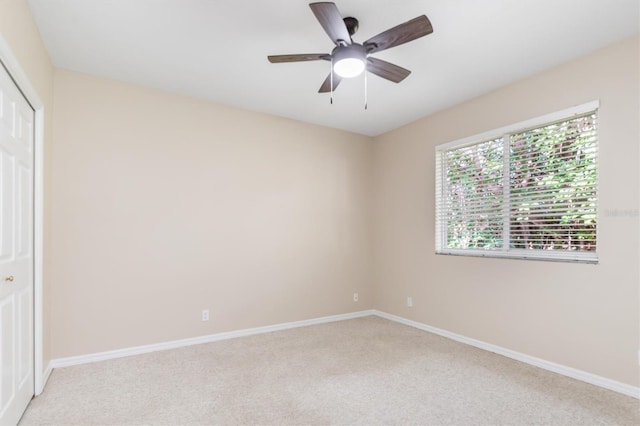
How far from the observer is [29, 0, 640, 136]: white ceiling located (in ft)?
7.05

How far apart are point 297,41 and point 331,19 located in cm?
73

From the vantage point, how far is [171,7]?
84.7 inches

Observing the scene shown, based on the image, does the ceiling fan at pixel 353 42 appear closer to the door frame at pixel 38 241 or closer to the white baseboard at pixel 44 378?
the door frame at pixel 38 241

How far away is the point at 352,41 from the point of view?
2096mm

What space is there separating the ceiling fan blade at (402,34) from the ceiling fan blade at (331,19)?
6.6 inches

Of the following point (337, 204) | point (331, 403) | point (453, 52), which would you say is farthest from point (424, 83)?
point (331, 403)

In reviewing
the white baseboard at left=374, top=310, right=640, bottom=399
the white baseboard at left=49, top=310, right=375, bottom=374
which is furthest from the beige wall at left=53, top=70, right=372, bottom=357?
the white baseboard at left=374, top=310, right=640, bottom=399

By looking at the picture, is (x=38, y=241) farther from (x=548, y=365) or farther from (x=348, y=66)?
(x=548, y=365)

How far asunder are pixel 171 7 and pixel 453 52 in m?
2.09

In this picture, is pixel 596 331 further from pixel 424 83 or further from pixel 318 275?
pixel 318 275

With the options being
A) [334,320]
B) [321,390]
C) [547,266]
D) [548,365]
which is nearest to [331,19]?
[321,390]

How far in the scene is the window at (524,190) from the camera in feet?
8.96

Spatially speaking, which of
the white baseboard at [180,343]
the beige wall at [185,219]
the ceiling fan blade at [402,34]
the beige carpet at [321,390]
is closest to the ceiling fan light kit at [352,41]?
the ceiling fan blade at [402,34]

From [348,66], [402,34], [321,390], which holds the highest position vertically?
[402,34]
